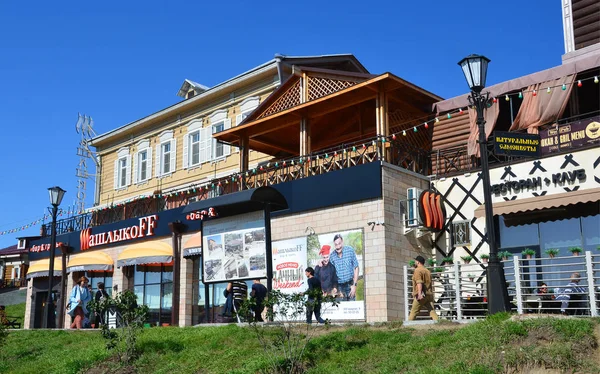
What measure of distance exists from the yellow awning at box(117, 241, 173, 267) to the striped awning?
3.24ft

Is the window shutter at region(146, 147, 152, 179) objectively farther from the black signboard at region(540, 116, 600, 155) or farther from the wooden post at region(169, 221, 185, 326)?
the black signboard at region(540, 116, 600, 155)

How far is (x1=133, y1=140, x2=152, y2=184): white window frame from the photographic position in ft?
100.0

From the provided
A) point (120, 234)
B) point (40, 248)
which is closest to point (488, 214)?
point (120, 234)

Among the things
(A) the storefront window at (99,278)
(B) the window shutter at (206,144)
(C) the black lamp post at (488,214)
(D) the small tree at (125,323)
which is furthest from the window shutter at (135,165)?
(C) the black lamp post at (488,214)

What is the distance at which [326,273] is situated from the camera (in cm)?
1695

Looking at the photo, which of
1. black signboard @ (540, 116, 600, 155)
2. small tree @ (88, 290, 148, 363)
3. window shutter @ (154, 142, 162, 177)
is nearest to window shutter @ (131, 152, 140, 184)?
window shutter @ (154, 142, 162, 177)

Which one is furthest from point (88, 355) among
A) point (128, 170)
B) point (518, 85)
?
point (128, 170)

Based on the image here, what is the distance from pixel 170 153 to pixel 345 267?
49.4ft

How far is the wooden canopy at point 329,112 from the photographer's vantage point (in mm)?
18188

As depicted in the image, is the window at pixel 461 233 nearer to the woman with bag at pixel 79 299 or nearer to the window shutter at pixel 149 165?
the woman with bag at pixel 79 299

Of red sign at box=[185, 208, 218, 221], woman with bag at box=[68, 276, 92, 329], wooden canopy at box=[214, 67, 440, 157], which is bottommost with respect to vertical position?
woman with bag at box=[68, 276, 92, 329]

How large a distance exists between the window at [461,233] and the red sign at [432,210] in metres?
0.36

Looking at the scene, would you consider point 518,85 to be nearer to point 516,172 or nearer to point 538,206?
point 516,172

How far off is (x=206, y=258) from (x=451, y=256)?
6288 mm
